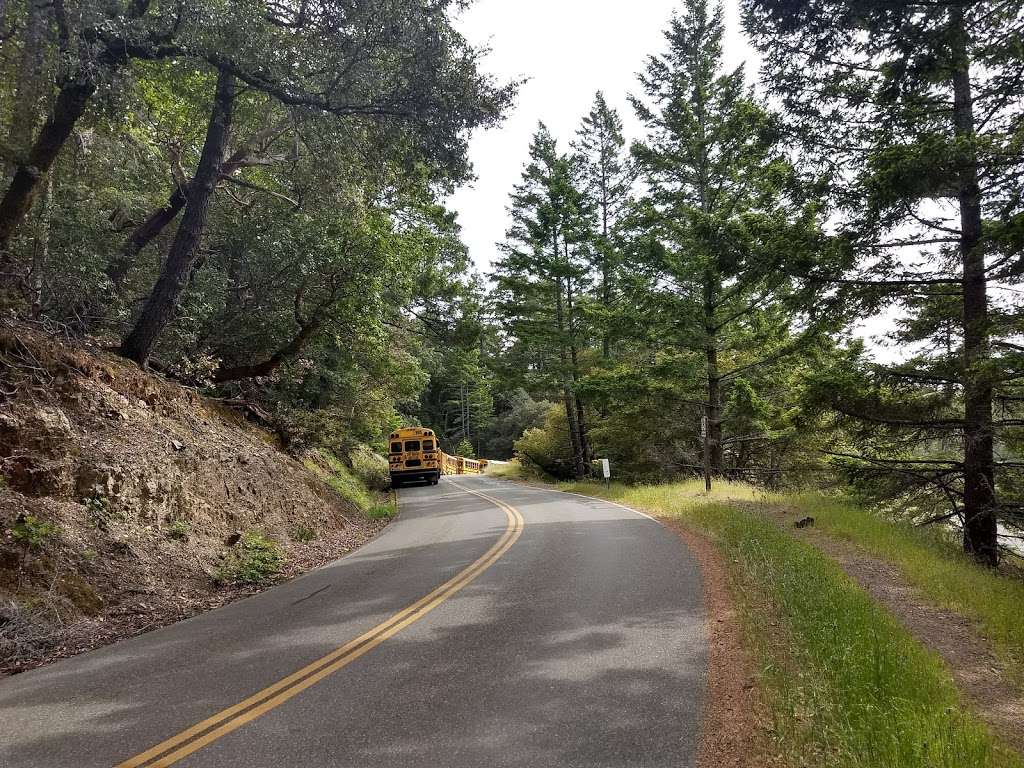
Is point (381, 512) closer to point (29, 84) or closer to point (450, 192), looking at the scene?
point (450, 192)

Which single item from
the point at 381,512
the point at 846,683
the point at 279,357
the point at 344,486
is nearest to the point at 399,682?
the point at 846,683

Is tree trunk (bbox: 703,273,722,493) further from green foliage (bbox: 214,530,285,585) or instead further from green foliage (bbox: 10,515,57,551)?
green foliage (bbox: 10,515,57,551)

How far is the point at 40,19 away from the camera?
738 cm

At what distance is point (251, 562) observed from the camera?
28.8ft

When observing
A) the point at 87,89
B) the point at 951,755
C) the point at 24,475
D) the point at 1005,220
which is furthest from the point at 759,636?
the point at 87,89

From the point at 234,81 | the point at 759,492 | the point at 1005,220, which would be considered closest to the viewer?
the point at 1005,220

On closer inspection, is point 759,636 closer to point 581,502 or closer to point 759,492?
point 759,492

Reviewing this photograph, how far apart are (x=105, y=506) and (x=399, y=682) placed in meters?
5.43

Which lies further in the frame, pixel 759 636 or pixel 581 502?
→ pixel 581 502

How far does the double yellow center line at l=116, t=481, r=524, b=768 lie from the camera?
3535 mm

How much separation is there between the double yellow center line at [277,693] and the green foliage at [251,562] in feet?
9.83

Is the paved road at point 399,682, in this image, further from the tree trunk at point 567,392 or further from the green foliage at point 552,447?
the green foliage at point 552,447

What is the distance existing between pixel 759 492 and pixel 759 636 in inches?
421

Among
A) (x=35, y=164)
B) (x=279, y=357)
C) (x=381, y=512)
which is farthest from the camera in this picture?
(x=381, y=512)
